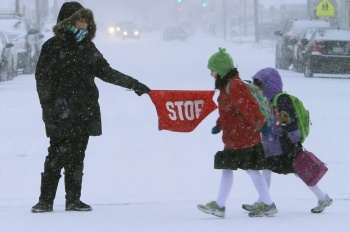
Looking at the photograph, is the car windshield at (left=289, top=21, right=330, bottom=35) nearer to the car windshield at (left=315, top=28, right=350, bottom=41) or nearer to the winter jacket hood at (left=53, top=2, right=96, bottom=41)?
the car windshield at (left=315, top=28, right=350, bottom=41)

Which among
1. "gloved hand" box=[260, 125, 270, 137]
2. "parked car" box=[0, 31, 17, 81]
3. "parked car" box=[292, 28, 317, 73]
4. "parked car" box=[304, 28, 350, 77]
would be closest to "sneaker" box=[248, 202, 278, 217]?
"gloved hand" box=[260, 125, 270, 137]

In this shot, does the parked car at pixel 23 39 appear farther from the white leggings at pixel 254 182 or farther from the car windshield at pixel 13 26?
the white leggings at pixel 254 182

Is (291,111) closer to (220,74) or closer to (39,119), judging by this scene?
(220,74)

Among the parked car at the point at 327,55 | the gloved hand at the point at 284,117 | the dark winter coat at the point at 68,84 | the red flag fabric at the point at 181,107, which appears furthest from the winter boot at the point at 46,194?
the parked car at the point at 327,55

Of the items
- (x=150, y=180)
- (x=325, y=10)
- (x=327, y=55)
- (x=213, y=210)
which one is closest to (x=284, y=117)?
(x=213, y=210)

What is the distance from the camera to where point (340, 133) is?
14859mm

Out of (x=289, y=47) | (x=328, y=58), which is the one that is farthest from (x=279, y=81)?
(x=289, y=47)

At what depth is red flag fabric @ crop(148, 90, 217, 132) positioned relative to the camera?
869 centimetres

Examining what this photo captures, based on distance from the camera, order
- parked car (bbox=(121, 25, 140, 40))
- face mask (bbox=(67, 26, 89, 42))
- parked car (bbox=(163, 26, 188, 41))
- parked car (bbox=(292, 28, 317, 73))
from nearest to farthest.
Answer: face mask (bbox=(67, 26, 89, 42)) → parked car (bbox=(292, 28, 317, 73)) → parked car (bbox=(163, 26, 188, 41)) → parked car (bbox=(121, 25, 140, 40))

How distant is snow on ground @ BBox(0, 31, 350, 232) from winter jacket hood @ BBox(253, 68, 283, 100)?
887 mm

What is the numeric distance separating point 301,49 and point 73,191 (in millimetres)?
24369

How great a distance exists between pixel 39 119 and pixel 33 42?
1864cm

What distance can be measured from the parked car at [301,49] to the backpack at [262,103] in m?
24.0

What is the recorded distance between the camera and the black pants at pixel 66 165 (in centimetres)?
844
